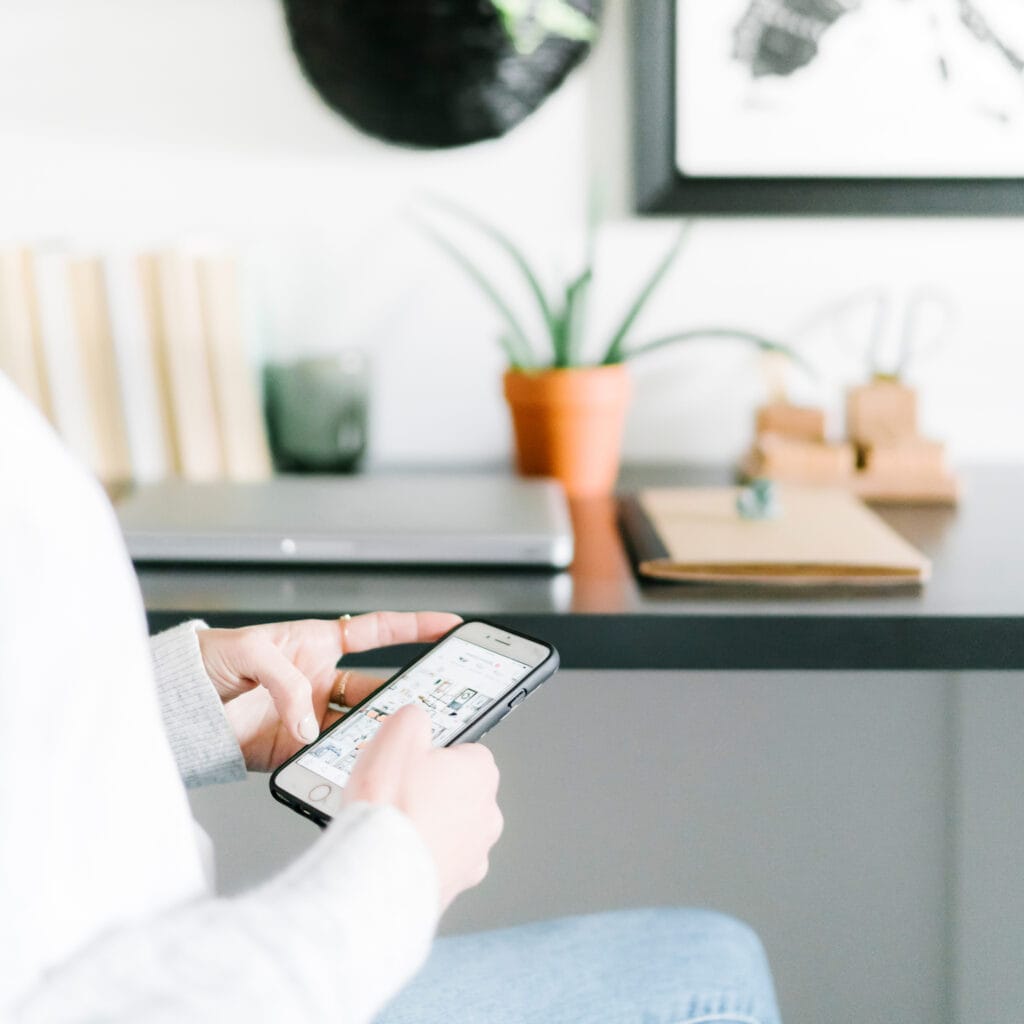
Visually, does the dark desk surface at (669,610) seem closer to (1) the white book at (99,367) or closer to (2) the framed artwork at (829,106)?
(1) the white book at (99,367)

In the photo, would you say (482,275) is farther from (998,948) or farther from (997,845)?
(998,948)

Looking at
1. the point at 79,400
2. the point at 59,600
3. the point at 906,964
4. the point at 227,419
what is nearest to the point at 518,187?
the point at 227,419

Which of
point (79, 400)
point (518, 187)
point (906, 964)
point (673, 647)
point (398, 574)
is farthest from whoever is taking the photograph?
point (906, 964)

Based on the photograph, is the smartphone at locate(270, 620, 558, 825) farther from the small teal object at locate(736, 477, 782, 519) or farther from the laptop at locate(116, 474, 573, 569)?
the small teal object at locate(736, 477, 782, 519)

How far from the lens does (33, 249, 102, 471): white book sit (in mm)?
1041

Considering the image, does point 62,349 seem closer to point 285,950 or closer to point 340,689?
point 340,689

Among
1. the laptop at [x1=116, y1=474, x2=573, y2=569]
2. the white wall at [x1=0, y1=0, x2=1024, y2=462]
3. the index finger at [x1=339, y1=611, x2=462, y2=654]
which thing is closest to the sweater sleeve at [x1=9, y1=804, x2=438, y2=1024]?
the index finger at [x1=339, y1=611, x2=462, y2=654]

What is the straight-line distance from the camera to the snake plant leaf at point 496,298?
3.64ft

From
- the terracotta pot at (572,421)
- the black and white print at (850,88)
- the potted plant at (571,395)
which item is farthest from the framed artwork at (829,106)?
the terracotta pot at (572,421)

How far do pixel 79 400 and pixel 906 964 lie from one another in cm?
115

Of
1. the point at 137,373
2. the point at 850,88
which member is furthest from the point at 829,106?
the point at 137,373

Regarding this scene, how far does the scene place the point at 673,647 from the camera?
0.74 m

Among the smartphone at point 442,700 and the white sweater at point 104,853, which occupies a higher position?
the white sweater at point 104,853

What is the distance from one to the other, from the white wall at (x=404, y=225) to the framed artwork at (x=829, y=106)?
39 millimetres
